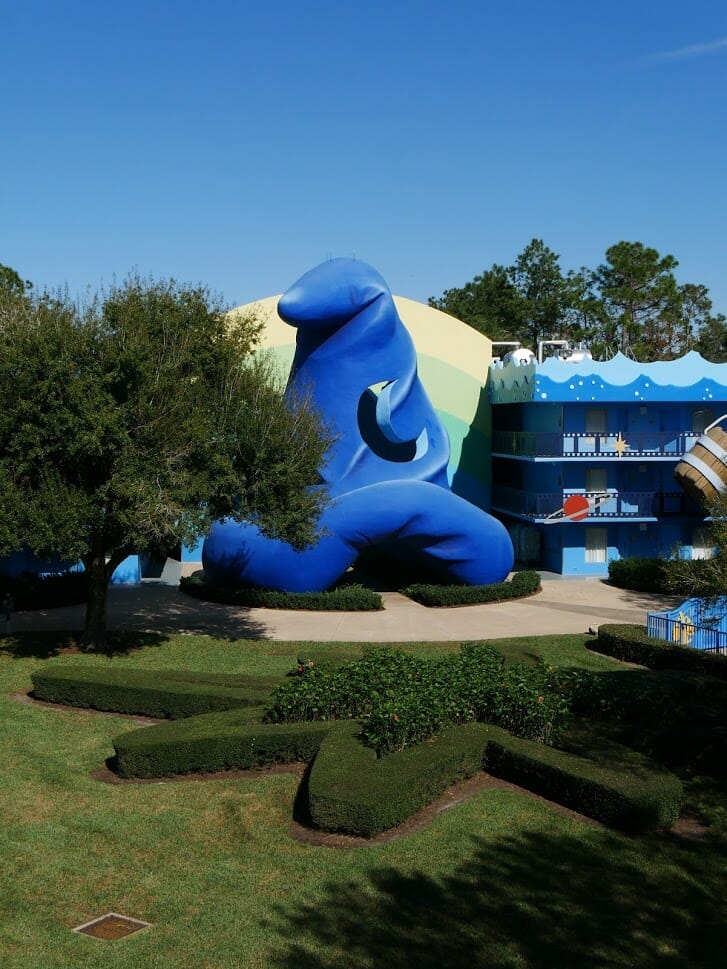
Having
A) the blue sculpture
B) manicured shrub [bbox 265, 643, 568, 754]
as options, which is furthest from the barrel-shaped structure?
manicured shrub [bbox 265, 643, 568, 754]

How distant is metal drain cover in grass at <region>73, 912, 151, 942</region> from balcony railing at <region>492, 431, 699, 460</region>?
99.2ft

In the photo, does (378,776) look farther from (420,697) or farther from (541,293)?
(541,293)

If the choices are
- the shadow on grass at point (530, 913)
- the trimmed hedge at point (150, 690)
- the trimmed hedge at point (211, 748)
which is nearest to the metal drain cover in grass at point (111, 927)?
the shadow on grass at point (530, 913)

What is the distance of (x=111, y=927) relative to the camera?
1114 cm

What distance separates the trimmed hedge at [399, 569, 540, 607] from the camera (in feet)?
107

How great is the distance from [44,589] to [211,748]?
709 inches

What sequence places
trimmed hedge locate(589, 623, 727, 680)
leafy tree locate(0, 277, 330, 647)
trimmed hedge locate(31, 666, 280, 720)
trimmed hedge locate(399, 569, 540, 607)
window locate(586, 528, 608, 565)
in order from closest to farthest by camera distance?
trimmed hedge locate(31, 666, 280, 720) → leafy tree locate(0, 277, 330, 647) → trimmed hedge locate(589, 623, 727, 680) → trimmed hedge locate(399, 569, 540, 607) → window locate(586, 528, 608, 565)

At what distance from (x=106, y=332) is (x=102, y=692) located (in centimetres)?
846

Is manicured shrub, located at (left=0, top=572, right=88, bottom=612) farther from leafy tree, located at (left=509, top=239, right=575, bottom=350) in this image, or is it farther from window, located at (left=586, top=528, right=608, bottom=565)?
leafy tree, located at (left=509, top=239, right=575, bottom=350)

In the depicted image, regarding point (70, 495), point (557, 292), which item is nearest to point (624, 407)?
point (70, 495)

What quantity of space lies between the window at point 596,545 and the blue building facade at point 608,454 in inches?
1.6

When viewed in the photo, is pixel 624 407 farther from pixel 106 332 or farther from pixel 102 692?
pixel 102 692

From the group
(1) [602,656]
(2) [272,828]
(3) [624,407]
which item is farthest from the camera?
(3) [624,407]

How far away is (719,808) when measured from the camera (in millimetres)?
14539
